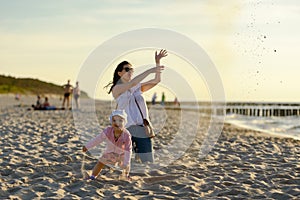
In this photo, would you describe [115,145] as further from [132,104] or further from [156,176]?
[132,104]

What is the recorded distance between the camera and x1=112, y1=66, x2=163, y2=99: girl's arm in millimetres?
6238

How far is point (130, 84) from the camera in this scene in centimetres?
662

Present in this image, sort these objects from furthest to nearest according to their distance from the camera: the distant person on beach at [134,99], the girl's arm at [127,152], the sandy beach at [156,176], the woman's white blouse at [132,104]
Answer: the woman's white blouse at [132,104], the distant person on beach at [134,99], the girl's arm at [127,152], the sandy beach at [156,176]

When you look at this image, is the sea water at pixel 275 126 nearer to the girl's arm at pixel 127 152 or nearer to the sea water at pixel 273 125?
the sea water at pixel 273 125

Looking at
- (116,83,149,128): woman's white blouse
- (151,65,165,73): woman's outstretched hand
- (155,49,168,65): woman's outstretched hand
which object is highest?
(155,49,168,65): woman's outstretched hand

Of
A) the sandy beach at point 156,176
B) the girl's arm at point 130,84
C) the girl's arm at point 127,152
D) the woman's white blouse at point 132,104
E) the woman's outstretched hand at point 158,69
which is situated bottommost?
the sandy beach at point 156,176

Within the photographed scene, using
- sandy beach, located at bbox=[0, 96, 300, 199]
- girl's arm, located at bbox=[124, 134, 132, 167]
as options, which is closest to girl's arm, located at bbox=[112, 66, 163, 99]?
girl's arm, located at bbox=[124, 134, 132, 167]

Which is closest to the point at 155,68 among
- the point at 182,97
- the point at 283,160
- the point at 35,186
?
the point at 182,97

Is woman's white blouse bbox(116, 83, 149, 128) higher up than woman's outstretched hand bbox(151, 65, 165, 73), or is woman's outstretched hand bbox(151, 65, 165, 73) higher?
woman's outstretched hand bbox(151, 65, 165, 73)

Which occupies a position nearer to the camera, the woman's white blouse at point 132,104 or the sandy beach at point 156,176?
the sandy beach at point 156,176

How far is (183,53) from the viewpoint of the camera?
21.9 feet

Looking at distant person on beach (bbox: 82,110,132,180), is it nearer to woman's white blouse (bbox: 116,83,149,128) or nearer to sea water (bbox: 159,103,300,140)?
woman's white blouse (bbox: 116,83,149,128)

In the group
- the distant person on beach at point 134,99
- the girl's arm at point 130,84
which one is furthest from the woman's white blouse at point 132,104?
the girl's arm at point 130,84

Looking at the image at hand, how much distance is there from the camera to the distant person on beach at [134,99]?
21.9 feet
